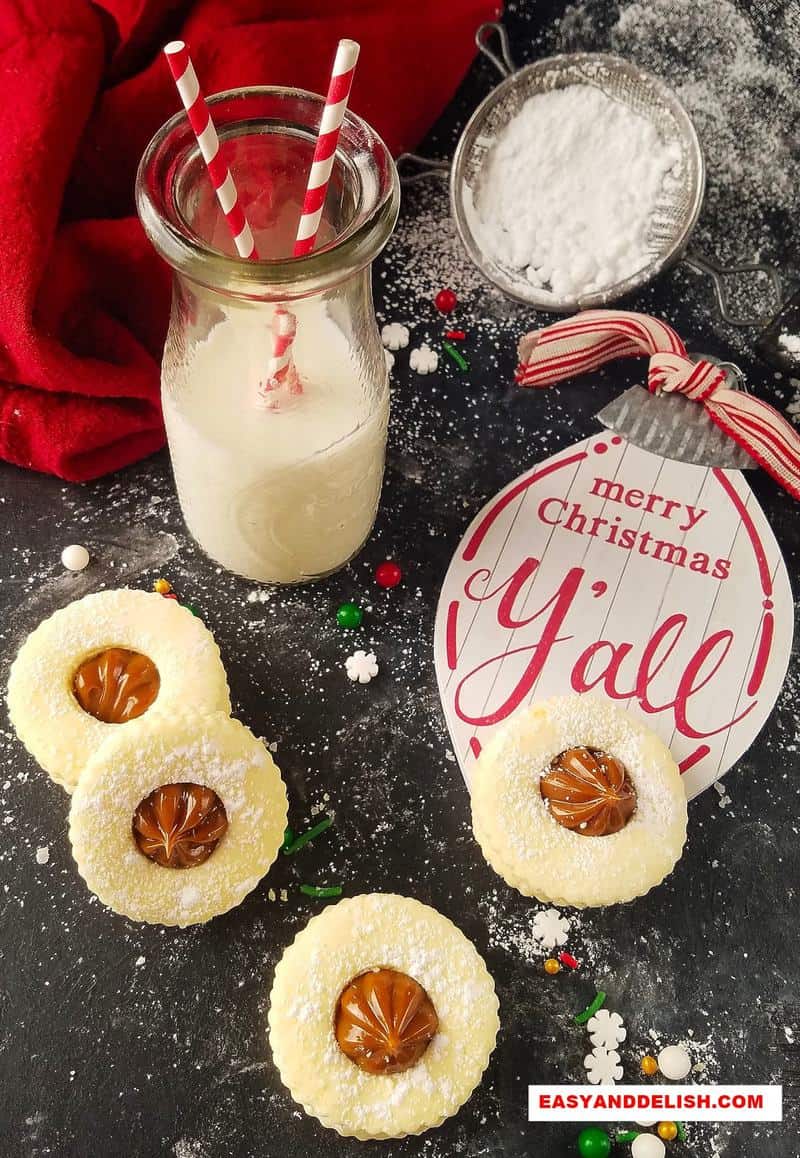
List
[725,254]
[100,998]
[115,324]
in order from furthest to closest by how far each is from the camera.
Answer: [725,254], [115,324], [100,998]

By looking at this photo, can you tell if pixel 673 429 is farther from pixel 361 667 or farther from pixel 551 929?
pixel 551 929

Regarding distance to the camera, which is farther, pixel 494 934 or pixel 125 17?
pixel 125 17

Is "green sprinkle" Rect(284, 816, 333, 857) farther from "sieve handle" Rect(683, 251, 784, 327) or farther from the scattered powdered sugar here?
"sieve handle" Rect(683, 251, 784, 327)

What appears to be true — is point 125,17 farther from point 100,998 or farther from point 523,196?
point 100,998

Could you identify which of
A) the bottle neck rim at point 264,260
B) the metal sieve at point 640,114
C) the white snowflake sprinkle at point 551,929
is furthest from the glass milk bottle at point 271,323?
the white snowflake sprinkle at point 551,929

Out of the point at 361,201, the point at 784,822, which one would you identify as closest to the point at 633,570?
the point at 784,822

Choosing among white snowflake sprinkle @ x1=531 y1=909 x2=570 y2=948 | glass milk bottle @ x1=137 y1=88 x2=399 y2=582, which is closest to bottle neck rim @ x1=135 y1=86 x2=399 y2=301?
glass milk bottle @ x1=137 y1=88 x2=399 y2=582
